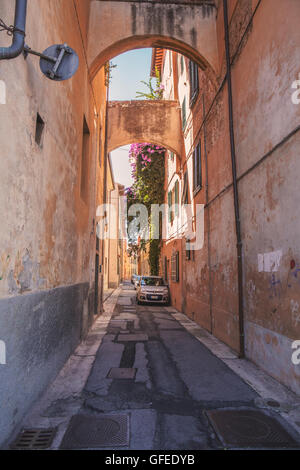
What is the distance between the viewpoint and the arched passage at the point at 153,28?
28.2 ft

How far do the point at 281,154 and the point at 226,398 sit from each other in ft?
12.0

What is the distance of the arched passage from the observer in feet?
28.2

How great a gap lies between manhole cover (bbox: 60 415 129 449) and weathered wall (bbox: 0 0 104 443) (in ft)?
1.99

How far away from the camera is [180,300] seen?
13320 millimetres

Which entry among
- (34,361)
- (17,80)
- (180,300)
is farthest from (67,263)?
(180,300)

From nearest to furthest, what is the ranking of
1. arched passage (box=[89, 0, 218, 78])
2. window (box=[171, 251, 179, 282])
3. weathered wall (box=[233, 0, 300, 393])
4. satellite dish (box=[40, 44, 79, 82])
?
satellite dish (box=[40, 44, 79, 82]), weathered wall (box=[233, 0, 300, 393]), arched passage (box=[89, 0, 218, 78]), window (box=[171, 251, 179, 282])

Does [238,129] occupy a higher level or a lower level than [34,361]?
higher

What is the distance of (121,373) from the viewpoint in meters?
5.34

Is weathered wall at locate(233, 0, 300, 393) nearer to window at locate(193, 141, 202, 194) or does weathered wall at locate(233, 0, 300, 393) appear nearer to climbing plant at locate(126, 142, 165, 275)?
window at locate(193, 141, 202, 194)

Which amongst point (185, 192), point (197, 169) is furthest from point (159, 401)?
point (185, 192)

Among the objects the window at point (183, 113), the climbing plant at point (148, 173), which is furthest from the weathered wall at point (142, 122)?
the climbing plant at point (148, 173)

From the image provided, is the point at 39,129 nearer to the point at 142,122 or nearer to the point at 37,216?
the point at 37,216

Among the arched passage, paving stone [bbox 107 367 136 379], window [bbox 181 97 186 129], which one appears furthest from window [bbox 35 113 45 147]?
window [bbox 181 97 186 129]
